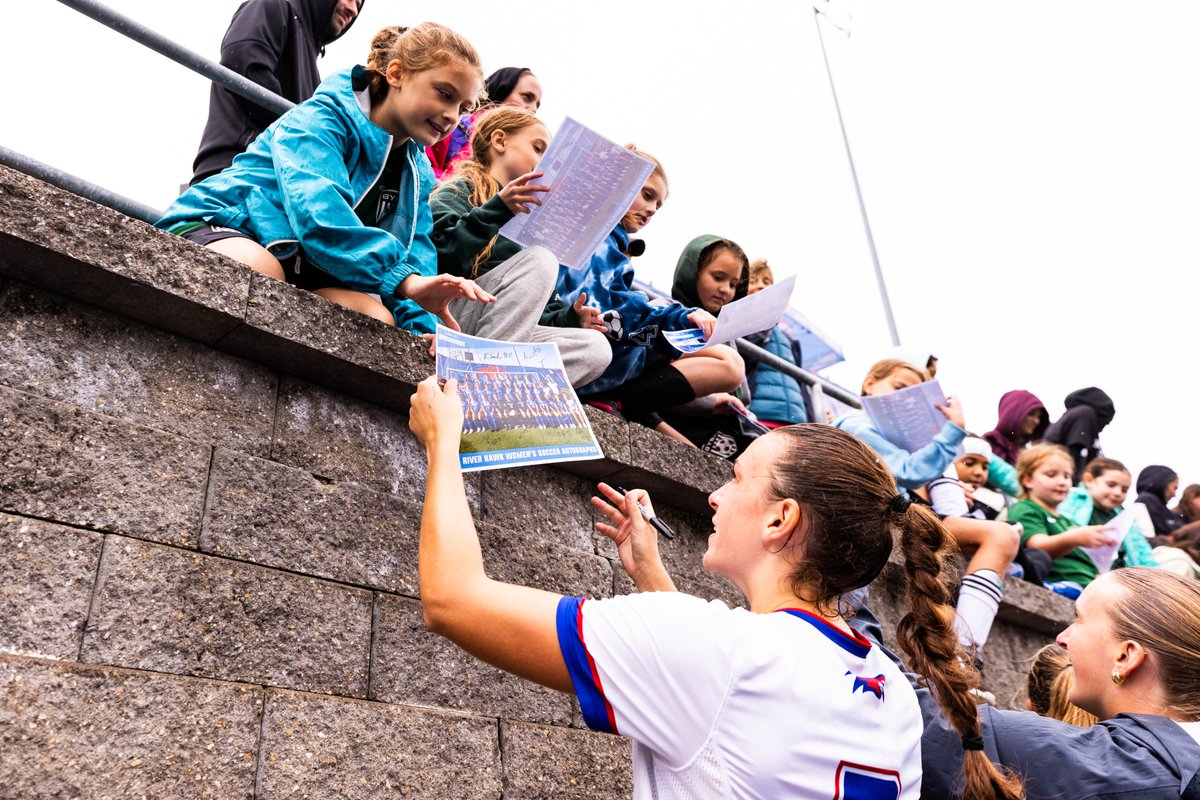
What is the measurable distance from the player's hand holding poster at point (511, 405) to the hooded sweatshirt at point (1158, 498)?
7.79m

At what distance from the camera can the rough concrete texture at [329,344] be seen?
10.4ft

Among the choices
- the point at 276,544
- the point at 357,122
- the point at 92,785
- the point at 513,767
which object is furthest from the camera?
the point at 357,122

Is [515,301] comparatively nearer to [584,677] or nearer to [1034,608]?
[584,677]

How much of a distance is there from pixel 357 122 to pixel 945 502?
3.66m

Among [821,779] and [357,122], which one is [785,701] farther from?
[357,122]

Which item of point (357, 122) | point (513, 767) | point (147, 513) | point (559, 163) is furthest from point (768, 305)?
point (147, 513)

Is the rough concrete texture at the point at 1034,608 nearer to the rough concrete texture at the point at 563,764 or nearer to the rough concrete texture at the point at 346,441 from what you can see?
the rough concrete texture at the point at 563,764

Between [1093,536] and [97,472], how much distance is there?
5.33m

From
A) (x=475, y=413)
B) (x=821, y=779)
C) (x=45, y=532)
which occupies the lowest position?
(x=45, y=532)

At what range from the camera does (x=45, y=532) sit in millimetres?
2621

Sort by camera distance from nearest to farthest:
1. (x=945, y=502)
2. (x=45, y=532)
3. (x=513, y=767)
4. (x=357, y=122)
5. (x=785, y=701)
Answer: (x=785, y=701) → (x=45, y=532) → (x=513, y=767) → (x=357, y=122) → (x=945, y=502)

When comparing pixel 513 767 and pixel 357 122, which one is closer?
pixel 513 767

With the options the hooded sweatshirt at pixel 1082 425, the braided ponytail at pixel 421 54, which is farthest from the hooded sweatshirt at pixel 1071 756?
the hooded sweatshirt at pixel 1082 425

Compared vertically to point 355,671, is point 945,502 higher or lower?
higher
